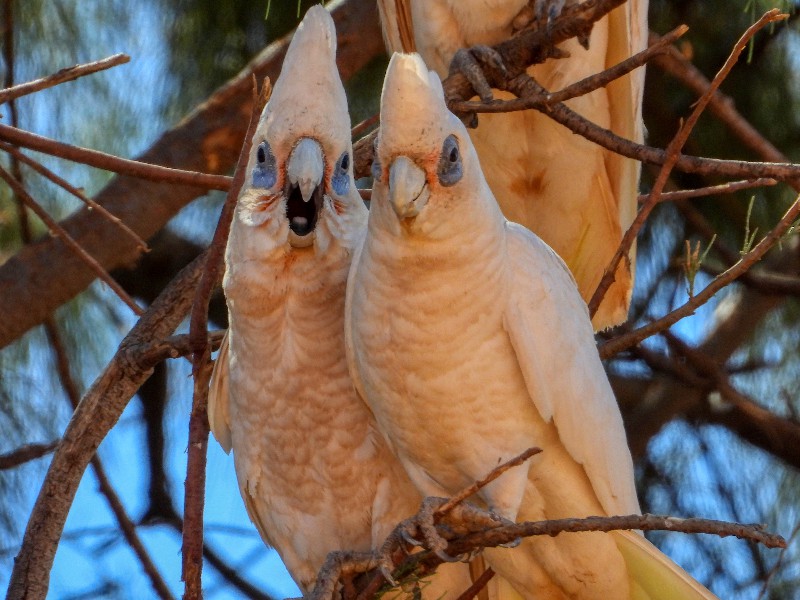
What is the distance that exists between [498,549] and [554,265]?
645mm

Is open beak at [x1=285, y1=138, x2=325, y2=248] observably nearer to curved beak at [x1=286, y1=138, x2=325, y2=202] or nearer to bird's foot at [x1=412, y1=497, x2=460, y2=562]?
curved beak at [x1=286, y1=138, x2=325, y2=202]

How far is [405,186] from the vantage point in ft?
7.75

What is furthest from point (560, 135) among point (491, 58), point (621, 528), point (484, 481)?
point (621, 528)

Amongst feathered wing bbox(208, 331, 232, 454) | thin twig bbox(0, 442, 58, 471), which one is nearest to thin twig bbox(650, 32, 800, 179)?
feathered wing bbox(208, 331, 232, 454)

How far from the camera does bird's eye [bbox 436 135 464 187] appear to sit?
7.98ft

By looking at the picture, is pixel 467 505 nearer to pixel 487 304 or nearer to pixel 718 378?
pixel 487 304

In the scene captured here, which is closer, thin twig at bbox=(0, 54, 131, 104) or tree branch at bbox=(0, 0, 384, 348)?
thin twig at bbox=(0, 54, 131, 104)

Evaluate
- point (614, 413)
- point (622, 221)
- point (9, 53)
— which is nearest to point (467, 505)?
point (614, 413)

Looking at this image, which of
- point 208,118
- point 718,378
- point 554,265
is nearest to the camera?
point 554,265

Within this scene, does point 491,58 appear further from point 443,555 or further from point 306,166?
point 443,555

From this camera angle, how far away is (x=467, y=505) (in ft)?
7.99

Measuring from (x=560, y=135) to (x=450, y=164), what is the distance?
169cm

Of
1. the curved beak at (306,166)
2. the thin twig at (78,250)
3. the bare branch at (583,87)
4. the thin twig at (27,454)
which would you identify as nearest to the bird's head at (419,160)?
the curved beak at (306,166)

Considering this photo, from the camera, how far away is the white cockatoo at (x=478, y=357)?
2443 millimetres
